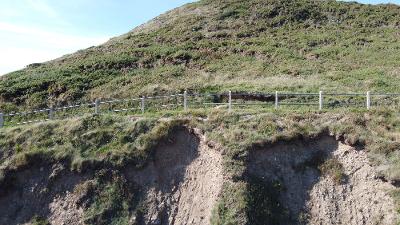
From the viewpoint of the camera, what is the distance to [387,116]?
2506 centimetres

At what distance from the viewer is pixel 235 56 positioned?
156 ft

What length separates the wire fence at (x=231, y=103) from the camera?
1155 inches

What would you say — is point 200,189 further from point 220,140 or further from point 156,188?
point 220,140

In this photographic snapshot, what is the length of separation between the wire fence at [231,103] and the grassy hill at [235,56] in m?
2.50

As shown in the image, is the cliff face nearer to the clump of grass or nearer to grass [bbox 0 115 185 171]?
the clump of grass

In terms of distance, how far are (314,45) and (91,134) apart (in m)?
29.1

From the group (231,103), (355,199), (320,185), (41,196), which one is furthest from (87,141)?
(355,199)

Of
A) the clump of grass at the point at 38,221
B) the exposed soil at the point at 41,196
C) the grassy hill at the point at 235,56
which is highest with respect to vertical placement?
the grassy hill at the point at 235,56

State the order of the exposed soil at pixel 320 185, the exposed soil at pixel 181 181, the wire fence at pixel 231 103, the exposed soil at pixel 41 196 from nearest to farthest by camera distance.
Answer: the exposed soil at pixel 320 185
the exposed soil at pixel 181 181
the exposed soil at pixel 41 196
the wire fence at pixel 231 103

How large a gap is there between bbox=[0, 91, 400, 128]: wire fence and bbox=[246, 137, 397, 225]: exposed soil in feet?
14.3

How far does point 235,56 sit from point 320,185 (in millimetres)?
26750

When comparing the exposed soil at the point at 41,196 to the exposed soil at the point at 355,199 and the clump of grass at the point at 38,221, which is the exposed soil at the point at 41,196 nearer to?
the clump of grass at the point at 38,221

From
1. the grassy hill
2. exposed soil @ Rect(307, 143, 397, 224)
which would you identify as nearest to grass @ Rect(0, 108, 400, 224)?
exposed soil @ Rect(307, 143, 397, 224)

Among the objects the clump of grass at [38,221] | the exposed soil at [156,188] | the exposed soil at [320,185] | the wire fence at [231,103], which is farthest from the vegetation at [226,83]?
the wire fence at [231,103]
